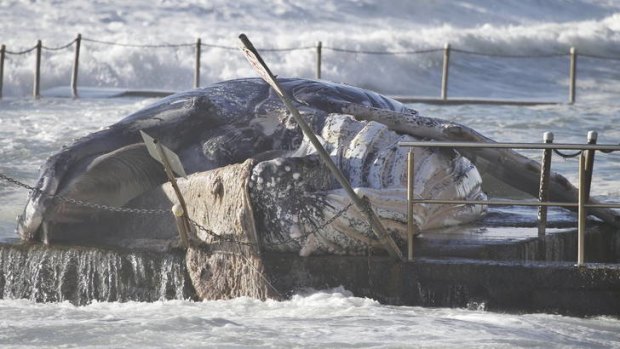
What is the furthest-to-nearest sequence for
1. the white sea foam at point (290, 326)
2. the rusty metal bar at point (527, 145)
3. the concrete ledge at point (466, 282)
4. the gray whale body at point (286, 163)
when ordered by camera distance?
the gray whale body at point (286, 163) → the concrete ledge at point (466, 282) → the rusty metal bar at point (527, 145) → the white sea foam at point (290, 326)

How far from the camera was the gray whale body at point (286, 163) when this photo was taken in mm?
10383

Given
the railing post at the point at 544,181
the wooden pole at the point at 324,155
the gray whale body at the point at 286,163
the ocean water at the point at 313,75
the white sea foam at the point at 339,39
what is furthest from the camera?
the white sea foam at the point at 339,39

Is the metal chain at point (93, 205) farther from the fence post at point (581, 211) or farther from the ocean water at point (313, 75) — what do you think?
the fence post at point (581, 211)

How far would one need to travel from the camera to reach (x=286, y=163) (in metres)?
10.5

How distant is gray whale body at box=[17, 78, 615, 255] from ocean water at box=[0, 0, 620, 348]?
0.67 meters

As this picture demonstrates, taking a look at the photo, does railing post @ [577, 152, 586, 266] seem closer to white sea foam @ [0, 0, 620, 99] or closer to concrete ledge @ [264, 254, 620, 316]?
concrete ledge @ [264, 254, 620, 316]

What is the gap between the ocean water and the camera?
9141 millimetres

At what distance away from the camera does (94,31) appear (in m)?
40.7

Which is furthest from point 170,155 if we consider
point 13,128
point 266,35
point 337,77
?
point 266,35

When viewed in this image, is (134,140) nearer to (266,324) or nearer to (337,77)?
(266,324)

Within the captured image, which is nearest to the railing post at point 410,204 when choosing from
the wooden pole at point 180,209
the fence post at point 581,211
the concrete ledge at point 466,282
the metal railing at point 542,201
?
the metal railing at point 542,201

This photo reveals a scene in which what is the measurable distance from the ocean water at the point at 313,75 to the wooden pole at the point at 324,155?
0.49 meters

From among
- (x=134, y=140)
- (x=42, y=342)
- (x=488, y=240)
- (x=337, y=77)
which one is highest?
(x=337, y=77)

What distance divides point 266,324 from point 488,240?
225 cm
